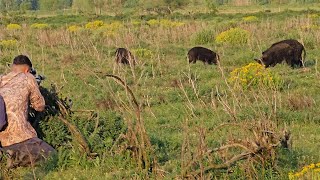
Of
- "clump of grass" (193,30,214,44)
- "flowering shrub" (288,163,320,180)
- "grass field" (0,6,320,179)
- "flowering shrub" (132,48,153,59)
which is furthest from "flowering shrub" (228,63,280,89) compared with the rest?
"clump of grass" (193,30,214,44)

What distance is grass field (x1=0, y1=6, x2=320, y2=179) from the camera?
18.4 feet

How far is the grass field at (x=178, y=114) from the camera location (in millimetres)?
5602

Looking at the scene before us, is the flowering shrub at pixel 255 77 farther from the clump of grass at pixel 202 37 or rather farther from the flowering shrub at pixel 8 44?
the flowering shrub at pixel 8 44

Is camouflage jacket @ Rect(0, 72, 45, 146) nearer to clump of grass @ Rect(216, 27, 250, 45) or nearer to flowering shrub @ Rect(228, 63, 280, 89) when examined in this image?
flowering shrub @ Rect(228, 63, 280, 89)

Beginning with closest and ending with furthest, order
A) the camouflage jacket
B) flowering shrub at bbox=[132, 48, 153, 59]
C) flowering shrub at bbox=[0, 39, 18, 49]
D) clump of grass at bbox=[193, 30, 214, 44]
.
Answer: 1. the camouflage jacket
2. flowering shrub at bbox=[132, 48, 153, 59]
3. flowering shrub at bbox=[0, 39, 18, 49]
4. clump of grass at bbox=[193, 30, 214, 44]

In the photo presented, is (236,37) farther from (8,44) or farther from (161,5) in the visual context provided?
(161,5)

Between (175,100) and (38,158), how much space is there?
4851 millimetres

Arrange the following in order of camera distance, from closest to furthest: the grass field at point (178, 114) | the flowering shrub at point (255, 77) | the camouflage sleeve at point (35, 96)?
the grass field at point (178, 114) < the camouflage sleeve at point (35, 96) < the flowering shrub at point (255, 77)

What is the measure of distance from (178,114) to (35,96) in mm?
3424

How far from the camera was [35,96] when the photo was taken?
7.00 metres

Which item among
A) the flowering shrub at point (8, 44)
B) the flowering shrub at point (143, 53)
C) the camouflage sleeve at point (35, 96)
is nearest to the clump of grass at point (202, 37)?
the flowering shrub at point (143, 53)

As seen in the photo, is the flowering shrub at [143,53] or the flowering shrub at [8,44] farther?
the flowering shrub at [8,44]

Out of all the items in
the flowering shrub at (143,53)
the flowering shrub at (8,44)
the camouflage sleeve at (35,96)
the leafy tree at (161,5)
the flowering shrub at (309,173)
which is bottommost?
the leafy tree at (161,5)

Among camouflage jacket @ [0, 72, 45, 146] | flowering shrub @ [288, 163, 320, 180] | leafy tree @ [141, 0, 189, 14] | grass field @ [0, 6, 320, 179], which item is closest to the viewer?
flowering shrub @ [288, 163, 320, 180]
